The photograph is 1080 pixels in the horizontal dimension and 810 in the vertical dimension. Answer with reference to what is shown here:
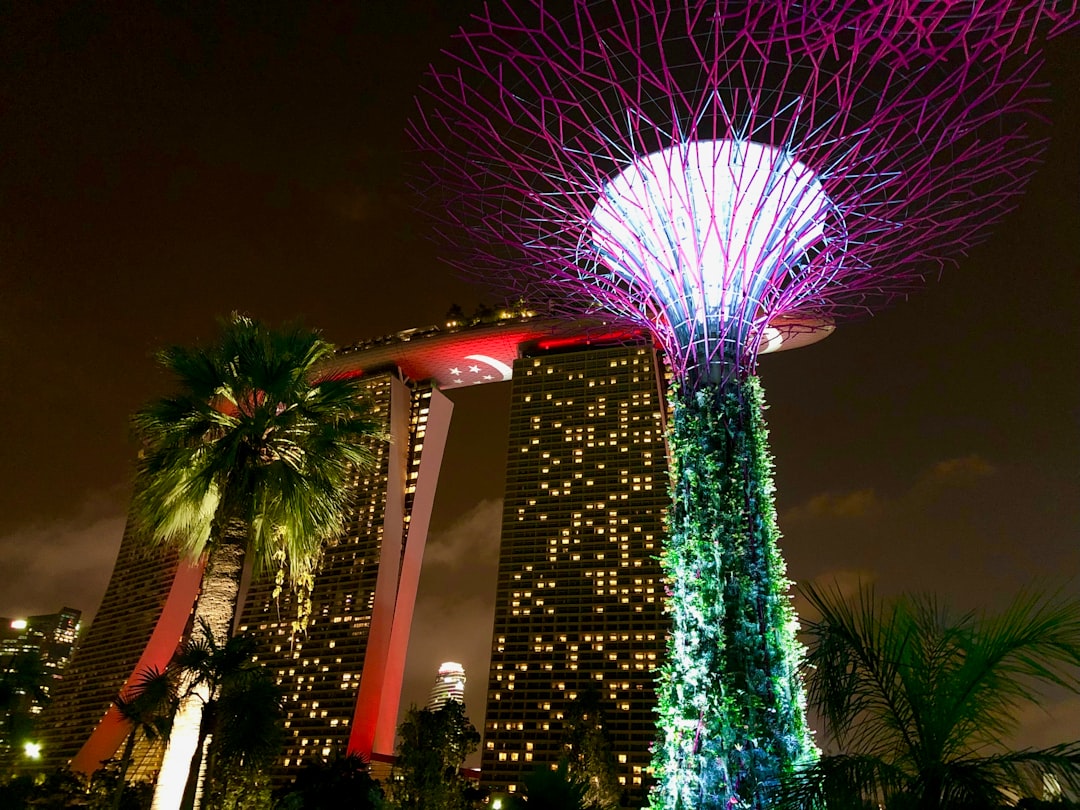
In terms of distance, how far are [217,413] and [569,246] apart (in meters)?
5.44

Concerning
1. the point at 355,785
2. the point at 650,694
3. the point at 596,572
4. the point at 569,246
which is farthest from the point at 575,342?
the point at 569,246

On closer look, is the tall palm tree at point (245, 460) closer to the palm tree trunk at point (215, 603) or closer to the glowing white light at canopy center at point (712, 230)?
the palm tree trunk at point (215, 603)

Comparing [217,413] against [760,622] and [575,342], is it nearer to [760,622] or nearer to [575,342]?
[760,622]

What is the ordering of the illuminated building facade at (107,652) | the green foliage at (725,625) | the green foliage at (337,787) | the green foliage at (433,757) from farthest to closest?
the illuminated building facade at (107,652), the green foliage at (433,757), the green foliage at (337,787), the green foliage at (725,625)

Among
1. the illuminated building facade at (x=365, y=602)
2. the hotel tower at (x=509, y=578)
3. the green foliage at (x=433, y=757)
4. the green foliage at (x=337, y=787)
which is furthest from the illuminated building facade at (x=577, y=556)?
the green foliage at (x=337, y=787)

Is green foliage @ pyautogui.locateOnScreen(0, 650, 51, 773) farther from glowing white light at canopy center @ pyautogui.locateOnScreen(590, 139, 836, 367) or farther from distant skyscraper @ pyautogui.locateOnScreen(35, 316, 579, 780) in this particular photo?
distant skyscraper @ pyautogui.locateOnScreen(35, 316, 579, 780)

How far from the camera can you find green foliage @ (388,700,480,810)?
102 ft

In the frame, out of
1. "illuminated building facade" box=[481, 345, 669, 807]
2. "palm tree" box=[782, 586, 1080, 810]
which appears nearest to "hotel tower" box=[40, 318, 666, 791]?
"illuminated building facade" box=[481, 345, 669, 807]

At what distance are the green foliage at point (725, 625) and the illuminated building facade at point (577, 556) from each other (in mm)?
Answer: 60505

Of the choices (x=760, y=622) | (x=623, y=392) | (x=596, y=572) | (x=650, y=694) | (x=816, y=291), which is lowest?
(x=760, y=622)

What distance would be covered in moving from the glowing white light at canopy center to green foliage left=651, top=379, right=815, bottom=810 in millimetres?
935

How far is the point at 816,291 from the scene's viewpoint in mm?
10758

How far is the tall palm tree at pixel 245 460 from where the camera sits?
9789 mm

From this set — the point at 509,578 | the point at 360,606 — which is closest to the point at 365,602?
the point at 360,606
